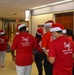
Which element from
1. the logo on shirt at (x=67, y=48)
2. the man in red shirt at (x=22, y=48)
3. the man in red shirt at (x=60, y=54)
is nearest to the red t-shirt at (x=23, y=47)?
the man in red shirt at (x=22, y=48)

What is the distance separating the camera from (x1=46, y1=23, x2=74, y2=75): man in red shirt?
108 inches

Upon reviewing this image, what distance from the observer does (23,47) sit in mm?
3891

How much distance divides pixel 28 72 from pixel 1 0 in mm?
3423

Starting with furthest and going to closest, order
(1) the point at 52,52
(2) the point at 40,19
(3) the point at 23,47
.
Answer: (2) the point at 40,19 → (3) the point at 23,47 → (1) the point at 52,52

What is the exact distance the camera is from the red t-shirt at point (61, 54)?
2.74 m

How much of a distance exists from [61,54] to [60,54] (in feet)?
0.05

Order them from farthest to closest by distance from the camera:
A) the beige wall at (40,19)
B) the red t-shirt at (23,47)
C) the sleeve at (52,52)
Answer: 1. the beige wall at (40,19)
2. the red t-shirt at (23,47)
3. the sleeve at (52,52)

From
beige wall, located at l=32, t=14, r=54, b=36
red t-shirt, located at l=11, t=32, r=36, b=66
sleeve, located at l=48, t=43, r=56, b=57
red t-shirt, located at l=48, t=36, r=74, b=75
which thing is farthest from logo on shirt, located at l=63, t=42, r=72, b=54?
beige wall, located at l=32, t=14, r=54, b=36

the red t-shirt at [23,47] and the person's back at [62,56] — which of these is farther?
the red t-shirt at [23,47]

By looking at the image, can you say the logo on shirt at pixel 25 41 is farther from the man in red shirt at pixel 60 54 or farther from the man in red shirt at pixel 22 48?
the man in red shirt at pixel 60 54

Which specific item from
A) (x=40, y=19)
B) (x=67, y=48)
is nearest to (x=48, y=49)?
(x=67, y=48)

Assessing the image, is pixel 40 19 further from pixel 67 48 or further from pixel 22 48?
pixel 67 48

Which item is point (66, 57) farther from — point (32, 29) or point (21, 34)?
point (32, 29)

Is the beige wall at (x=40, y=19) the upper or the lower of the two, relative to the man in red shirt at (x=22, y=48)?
upper
